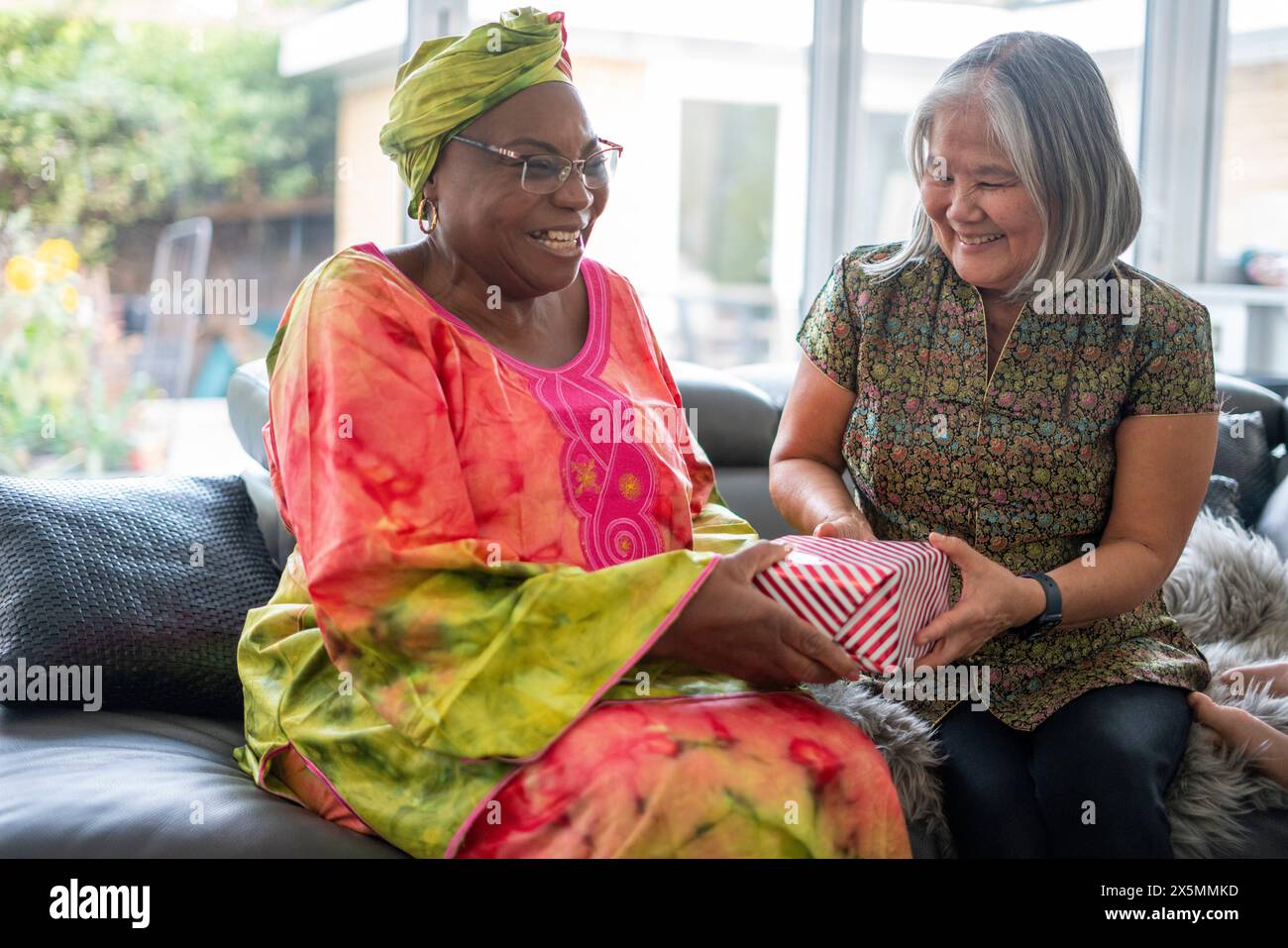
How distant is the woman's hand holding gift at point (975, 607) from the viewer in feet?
4.89

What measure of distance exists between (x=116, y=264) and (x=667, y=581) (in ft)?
7.92

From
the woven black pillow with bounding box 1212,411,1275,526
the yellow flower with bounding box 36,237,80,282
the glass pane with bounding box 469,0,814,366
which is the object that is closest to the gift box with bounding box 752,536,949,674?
the woven black pillow with bounding box 1212,411,1275,526

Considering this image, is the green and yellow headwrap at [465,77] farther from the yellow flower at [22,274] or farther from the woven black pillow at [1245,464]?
the yellow flower at [22,274]

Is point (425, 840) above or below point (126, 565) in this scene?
below

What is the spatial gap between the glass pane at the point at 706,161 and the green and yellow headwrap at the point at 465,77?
6.47 ft

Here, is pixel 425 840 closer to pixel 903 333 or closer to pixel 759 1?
pixel 903 333

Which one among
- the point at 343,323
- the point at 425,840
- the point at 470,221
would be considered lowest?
the point at 425,840

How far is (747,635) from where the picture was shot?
1353 millimetres

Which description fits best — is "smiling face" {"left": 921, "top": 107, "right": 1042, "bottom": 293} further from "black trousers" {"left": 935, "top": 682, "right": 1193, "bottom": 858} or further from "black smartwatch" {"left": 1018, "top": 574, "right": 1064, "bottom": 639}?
"black trousers" {"left": 935, "top": 682, "right": 1193, "bottom": 858}

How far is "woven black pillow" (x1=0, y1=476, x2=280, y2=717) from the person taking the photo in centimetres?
173

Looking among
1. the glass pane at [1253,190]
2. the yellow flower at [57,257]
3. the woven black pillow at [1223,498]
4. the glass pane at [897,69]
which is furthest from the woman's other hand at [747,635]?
the glass pane at [1253,190]

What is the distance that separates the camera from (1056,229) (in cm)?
168

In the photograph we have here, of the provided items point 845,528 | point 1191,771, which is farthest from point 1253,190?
point 845,528

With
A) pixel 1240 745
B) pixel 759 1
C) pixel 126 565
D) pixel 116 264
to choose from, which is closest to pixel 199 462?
pixel 116 264
